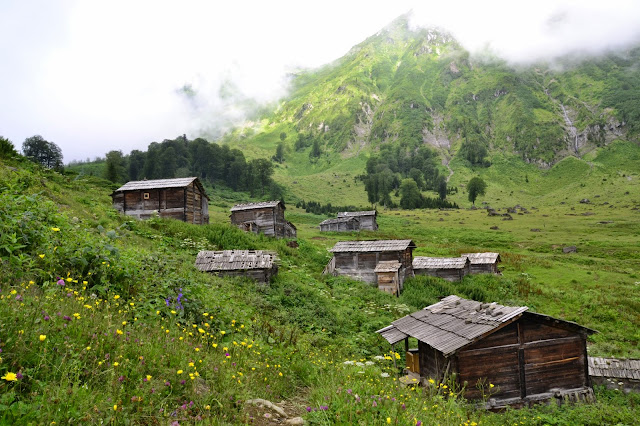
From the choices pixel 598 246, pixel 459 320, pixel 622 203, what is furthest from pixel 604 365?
pixel 622 203

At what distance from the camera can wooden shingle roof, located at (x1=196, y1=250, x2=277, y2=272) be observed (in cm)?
2227

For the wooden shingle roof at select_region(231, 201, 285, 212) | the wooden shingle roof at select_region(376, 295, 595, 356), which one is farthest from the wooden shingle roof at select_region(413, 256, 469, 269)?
the wooden shingle roof at select_region(376, 295, 595, 356)

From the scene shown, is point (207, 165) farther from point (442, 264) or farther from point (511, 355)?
point (511, 355)

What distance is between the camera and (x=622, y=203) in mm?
99750

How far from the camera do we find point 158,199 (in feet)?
131

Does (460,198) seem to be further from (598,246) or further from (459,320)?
(459,320)

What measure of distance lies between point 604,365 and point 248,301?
772 inches

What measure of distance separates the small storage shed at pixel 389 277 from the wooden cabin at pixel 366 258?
159 centimetres

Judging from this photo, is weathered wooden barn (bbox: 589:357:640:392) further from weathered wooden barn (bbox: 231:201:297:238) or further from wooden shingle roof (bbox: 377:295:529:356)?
weathered wooden barn (bbox: 231:201:297:238)

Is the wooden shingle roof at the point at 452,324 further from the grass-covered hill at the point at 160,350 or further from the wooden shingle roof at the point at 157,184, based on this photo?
the wooden shingle roof at the point at 157,184

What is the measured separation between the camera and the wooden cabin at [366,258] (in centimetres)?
3684

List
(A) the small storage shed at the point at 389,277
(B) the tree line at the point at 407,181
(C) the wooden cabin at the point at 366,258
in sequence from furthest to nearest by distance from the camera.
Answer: (B) the tree line at the point at 407,181 < (C) the wooden cabin at the point at 366,258 < (A) the small storage shed at the point at 389,277

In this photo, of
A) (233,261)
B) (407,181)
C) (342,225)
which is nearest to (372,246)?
(233,261)

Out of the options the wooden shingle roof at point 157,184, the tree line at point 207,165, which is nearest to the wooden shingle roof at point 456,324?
the wooden shingle roof at point 157,184
